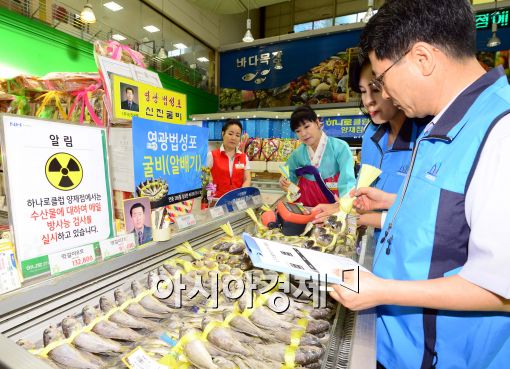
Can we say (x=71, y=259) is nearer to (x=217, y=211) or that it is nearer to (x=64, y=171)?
(x=64, y=171)

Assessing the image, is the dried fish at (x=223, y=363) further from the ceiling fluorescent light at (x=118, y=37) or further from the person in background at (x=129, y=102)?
the ceiling fluorescent light at (x=118, y=37)

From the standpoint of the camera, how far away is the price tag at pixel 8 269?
3.21 feet

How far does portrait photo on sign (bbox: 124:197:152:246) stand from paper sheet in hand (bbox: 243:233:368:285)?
68cm

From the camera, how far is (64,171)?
3.94ft

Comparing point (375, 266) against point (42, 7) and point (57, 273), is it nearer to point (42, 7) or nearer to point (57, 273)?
point (57, 273)

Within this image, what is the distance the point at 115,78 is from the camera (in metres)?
1.62

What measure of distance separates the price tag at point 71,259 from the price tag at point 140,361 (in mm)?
444

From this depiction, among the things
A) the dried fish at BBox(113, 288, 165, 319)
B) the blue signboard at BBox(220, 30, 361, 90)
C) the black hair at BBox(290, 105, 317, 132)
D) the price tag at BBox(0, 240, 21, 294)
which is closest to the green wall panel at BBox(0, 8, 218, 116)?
the blue signboard at BBox(220, 30, 361, 90)

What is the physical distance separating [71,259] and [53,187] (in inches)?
11.3

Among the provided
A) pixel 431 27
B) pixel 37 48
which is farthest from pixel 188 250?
pixel 37 48

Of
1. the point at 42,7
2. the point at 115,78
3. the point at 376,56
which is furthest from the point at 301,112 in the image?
the point at 42,7

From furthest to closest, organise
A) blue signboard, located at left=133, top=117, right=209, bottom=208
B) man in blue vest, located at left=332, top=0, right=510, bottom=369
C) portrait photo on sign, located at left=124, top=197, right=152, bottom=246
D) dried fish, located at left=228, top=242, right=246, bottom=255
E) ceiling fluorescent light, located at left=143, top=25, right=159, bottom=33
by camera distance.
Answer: ceiling fluorescent light, located at left=143, top=25, right=159, bottom=33
dried fish, located at left=228, top=242, right=246, bottom=255
blue signboard, located at left=133, top=117, right=209, bottom=208
portrait photo on sign, located at left=124, top=197, right=152, bottom=246
man in blue vest, located at left=332, top=0, right=510, bottom=369

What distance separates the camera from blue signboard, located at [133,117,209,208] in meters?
1.62

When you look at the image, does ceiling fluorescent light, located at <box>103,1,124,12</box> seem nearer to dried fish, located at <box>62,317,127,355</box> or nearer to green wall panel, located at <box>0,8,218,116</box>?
green wall panel, located at <box>0,8,218,116</box>
